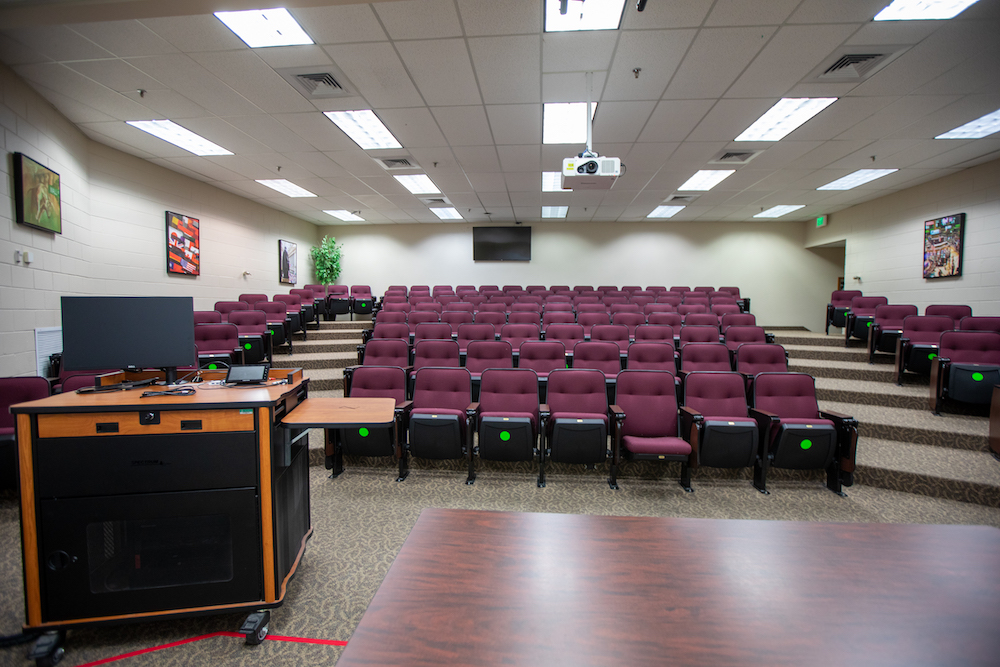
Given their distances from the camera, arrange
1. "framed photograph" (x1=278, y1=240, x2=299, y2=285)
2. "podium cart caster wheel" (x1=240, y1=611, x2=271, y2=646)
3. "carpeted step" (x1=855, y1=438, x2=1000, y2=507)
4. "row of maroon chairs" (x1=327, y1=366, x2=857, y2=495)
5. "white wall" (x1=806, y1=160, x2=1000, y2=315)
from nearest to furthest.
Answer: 1. "podium cart caster wheel" (x1=240, y1=611, x2=271, y2=646)
2. "carpeted step" (x1=855, y1=438, x2=1000, y2=507)
3. "row of maroon chairs" (x1=327, y1=366, x2=857, y2=495)
4. "white wall" (x1=806, y1=160, x2=1000, y2=315)
5. "framed photograph" (x1=278, y1=240, x2=299, y2=285)

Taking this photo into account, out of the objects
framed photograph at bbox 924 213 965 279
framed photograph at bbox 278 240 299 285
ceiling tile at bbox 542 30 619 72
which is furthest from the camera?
framed photograph at bbox 278 240 299 285

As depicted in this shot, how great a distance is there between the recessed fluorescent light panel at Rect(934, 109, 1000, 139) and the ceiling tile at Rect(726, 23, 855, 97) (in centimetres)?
283

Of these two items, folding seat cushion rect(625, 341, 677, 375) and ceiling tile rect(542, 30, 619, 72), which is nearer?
ceiling tile rect(542, 30, 619, 72)

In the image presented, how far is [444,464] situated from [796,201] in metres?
9.13

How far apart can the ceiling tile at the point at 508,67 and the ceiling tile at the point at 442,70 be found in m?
0.10

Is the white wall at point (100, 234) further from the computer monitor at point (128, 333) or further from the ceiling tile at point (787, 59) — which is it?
the ceiling tile at point (787, 59)

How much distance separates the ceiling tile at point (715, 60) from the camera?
10.5 feet

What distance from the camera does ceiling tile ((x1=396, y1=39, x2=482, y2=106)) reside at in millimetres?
3385

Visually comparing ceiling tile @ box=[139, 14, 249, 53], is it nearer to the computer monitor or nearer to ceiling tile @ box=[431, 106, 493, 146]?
ceiling tile @ box=[431, 106, 493, 146]

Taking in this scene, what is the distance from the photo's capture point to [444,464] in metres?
→ 3.40

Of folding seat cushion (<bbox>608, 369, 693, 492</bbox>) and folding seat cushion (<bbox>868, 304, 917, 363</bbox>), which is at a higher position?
folding seat cushion (<bbox>868, 304, 917, 363</bbox>)

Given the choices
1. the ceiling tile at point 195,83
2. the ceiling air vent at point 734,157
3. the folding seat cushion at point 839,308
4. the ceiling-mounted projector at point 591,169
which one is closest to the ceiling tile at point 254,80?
the ceiling tile at point 195,83

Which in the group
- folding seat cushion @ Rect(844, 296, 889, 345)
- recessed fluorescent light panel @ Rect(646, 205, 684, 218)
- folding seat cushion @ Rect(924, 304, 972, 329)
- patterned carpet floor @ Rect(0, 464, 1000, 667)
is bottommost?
patterned carpet floor @ Rect(0, 464, 1000, 667)

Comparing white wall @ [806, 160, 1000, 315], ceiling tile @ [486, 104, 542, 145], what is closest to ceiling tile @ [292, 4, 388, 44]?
ceiling tile @ [486, 104, 542, 145]
